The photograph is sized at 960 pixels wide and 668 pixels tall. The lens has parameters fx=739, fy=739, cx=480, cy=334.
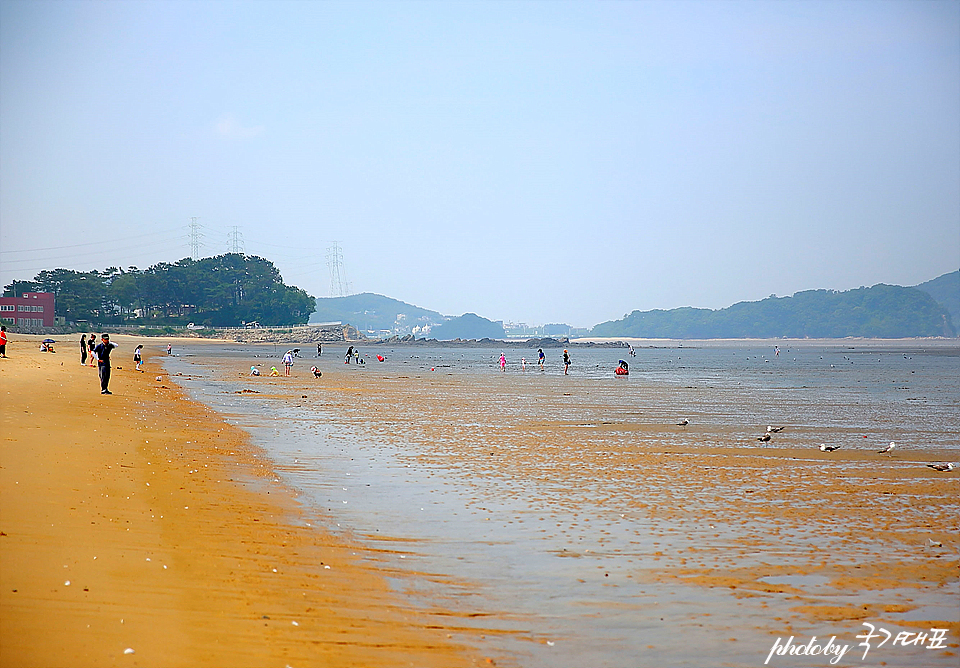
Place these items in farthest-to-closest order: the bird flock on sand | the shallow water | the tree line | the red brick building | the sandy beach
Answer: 1. the tree line
2. the red brick building
3. the bird flock on sand
4. the shallow water
5. the sandy beach

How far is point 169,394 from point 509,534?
2145 cm

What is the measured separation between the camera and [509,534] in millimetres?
9320

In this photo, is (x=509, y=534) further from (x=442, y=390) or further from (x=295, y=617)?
(x=442, y=390)

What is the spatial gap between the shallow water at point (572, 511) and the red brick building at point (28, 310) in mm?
121893

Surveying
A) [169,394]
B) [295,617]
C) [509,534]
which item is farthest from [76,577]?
[169,394]

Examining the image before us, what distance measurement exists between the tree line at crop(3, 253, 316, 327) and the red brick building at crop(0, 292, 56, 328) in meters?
9.26

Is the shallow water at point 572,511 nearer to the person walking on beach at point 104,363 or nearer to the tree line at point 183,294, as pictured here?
the person walking on beach at point 104,363

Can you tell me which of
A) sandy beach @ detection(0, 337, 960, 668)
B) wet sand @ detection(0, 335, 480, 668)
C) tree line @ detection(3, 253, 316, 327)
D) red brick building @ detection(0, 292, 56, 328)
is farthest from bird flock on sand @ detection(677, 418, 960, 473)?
tree line @ detection(3, 253, 316, 327)

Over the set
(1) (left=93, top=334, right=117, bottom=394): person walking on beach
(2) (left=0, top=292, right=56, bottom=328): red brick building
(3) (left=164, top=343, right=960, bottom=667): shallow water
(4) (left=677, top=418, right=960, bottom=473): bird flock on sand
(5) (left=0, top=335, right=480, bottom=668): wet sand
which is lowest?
(4) (left=677, top=418, right=960, bottom=473): bird flock on sand

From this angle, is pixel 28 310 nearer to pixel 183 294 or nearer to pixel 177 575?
pixel 183 294

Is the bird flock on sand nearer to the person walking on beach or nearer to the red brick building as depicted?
the person walking on beach

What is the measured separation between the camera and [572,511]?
10625 millimetres

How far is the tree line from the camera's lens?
144375 millimetres

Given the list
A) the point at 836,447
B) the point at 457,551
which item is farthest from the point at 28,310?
the point at 457,551
